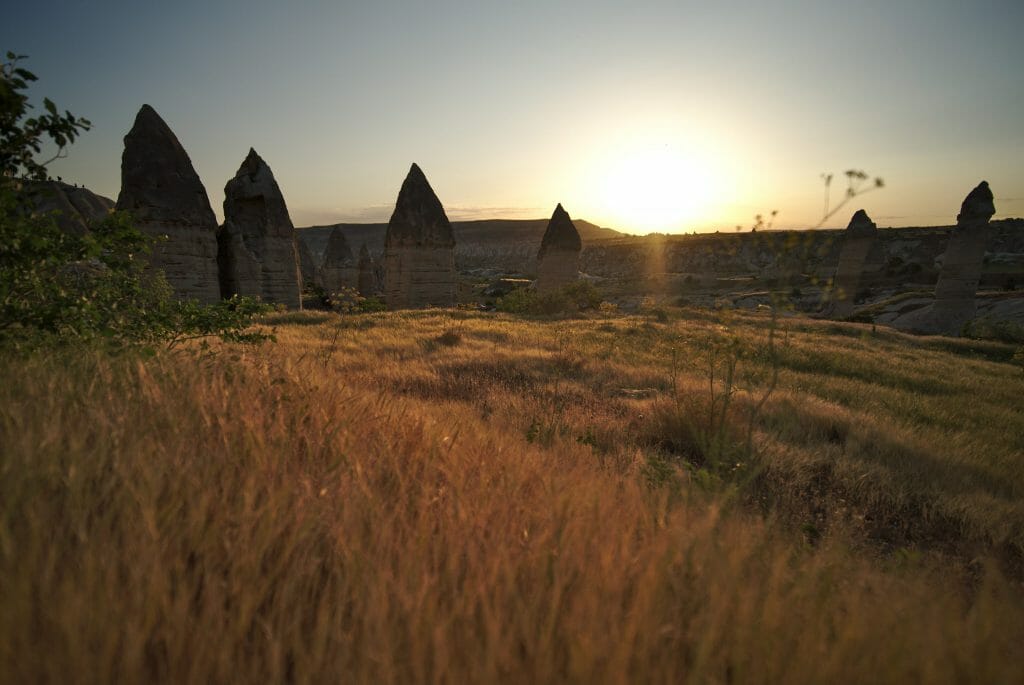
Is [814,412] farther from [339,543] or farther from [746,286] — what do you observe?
[746,286]

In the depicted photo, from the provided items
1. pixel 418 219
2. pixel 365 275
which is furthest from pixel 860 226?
pixel 365 275

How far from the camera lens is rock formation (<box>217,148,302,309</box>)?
16.4 metres

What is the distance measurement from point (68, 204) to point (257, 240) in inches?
305

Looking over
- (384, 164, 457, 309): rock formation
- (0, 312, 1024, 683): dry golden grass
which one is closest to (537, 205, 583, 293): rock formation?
(384, 164, 457, 309): rock formation

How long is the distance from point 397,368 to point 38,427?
454cm

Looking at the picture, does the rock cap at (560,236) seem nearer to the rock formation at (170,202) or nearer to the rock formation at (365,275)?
the rock formation at (365,275)

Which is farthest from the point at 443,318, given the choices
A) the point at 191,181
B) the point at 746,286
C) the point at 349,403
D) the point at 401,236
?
the point at 746,286

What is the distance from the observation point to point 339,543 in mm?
1382

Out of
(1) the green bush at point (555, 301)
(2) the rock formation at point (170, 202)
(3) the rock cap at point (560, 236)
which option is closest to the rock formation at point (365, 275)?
Answer: (3) the rock cap at point (560, 236)

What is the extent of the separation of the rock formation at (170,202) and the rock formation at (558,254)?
1574 cm

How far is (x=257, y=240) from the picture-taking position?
1670 centimetres

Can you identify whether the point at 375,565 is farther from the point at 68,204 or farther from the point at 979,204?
the point at 979,204

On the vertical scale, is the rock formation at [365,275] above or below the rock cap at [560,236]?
below

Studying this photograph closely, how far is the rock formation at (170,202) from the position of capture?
13234mm
